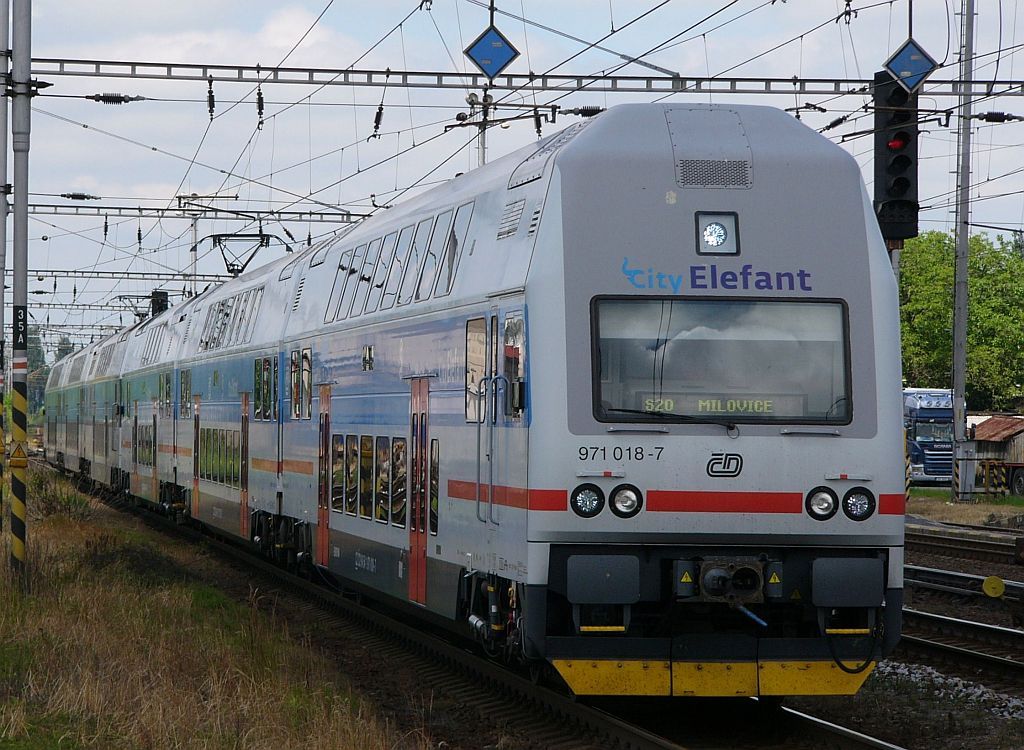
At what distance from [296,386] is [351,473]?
276cm

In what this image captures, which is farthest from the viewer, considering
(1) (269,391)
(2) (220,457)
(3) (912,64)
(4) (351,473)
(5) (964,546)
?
(5) (964,546)

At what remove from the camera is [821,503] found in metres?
9.38

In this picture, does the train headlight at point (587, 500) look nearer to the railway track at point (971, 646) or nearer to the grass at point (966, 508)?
the railway track at point (971, 646)

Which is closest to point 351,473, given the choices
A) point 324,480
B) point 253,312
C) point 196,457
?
point 324,480

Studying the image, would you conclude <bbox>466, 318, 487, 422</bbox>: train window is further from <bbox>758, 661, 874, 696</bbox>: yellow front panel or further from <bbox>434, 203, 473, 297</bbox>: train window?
<bbox>758, 661, 874, 696</bbox>: yellow front panel

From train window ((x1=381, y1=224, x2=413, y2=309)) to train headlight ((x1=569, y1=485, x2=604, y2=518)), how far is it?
4357 mm

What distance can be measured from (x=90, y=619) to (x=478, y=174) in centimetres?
505

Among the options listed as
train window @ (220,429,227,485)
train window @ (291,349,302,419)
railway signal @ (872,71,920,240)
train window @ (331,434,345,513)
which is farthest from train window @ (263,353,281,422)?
railway signal @ (872,71,920,240)

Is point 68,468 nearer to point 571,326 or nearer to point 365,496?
point 365,496

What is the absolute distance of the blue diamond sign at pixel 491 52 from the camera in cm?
2089

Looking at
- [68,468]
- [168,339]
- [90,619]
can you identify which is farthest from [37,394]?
[90,619]

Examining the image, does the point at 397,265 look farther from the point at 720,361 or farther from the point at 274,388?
the point at 274,388

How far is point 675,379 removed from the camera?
9383mm

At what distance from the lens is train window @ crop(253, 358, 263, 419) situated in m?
19.1
